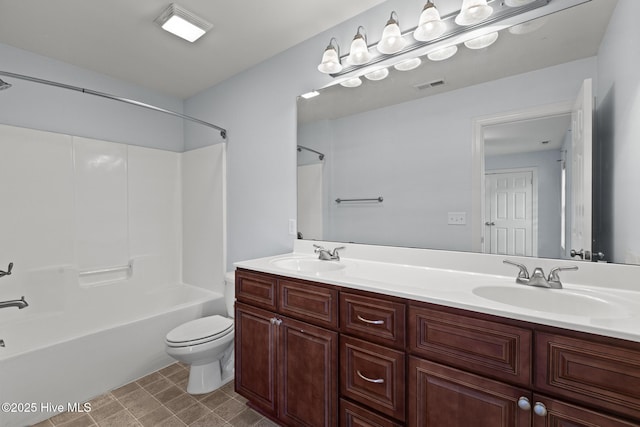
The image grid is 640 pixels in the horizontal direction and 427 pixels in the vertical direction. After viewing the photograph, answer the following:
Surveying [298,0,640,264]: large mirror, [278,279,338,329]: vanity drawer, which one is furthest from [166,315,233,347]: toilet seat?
[298,0,640,264]: large mirror

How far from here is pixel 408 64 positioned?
1631 mm

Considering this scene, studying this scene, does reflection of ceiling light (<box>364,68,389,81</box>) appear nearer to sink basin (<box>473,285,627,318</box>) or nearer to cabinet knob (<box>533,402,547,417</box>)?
sink basin (<box>473,285,627,318</box>)

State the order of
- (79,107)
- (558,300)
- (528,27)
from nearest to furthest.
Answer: (558,300) < (528,27) < (79,107)

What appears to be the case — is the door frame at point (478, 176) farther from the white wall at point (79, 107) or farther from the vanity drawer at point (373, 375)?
the white wall at point (79, 107)

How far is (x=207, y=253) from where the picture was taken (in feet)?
9.35

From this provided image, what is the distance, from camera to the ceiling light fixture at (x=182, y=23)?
175 centimetres

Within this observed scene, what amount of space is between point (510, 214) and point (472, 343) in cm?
70

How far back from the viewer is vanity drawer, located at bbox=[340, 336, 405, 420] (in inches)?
43.8

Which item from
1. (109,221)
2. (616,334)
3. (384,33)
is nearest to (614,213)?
(616,334)

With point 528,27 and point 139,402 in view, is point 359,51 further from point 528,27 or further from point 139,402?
point 139,402

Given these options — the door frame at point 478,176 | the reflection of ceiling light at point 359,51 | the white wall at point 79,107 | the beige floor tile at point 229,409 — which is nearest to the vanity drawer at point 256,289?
the beige floor tile at point 229,409

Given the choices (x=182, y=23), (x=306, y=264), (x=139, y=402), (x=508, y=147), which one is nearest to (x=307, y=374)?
(x=306, y=264)

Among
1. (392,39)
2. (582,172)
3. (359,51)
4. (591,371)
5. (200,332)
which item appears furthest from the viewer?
(200,332)

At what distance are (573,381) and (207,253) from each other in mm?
2716
